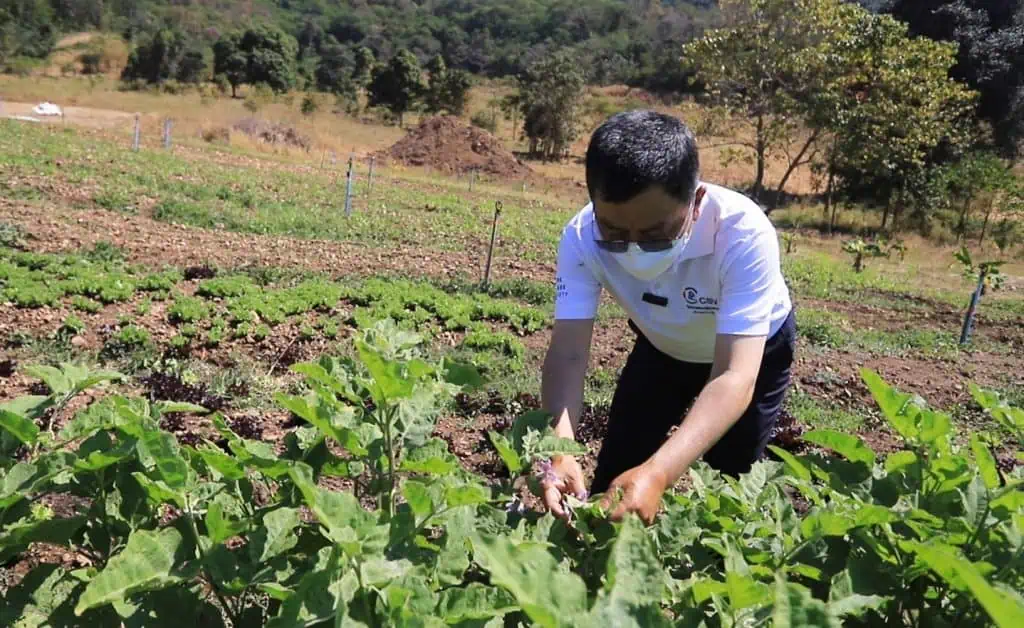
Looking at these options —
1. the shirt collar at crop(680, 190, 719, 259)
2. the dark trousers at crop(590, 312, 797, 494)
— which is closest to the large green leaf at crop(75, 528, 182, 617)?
the shirt collar at crop(680, 190, 719, 259)

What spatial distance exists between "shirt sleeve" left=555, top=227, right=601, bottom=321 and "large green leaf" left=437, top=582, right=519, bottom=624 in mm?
1384

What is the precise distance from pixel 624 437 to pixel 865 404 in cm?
478

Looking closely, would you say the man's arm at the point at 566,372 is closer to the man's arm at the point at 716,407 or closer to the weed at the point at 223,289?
the man's arm at the point at 716,407

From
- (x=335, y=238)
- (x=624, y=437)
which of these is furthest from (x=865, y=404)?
(x=335, y=238)

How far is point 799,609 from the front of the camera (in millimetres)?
991

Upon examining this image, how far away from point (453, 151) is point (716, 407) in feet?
118

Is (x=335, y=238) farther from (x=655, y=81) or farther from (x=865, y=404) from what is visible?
(x=655, y=81)

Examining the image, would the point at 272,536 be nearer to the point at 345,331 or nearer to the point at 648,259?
the point at 648,259

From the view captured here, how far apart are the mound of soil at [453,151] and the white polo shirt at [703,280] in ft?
110

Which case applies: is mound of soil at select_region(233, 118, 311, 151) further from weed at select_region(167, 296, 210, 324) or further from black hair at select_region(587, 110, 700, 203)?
black hair at select_region(587, 110, 700, 203)

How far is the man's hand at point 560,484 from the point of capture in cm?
175

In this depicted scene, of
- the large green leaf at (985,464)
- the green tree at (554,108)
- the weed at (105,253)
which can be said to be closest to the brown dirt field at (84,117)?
the green tree at (554,108)

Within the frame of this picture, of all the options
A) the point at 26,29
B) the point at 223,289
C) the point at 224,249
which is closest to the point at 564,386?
the point at 223,289

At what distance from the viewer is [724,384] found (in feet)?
7.16
